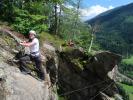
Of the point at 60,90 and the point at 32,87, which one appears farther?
the point at 60,90

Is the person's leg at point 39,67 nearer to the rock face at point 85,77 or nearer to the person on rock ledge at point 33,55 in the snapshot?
the person on rock ledge at point 33,55

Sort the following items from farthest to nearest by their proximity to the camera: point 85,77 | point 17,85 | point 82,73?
point 85,77 → point 82,73 → point 17,85

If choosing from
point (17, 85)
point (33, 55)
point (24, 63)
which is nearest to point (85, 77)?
point (24, 63)

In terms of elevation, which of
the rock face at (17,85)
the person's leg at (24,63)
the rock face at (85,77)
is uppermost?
the person's leg at (24,63)

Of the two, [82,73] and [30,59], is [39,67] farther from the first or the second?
[82,73]

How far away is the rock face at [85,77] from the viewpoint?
5091 cm

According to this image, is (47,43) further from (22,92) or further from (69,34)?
(69,34)

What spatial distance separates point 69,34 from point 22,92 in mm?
59122

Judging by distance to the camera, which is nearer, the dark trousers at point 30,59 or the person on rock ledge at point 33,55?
the person on rock ledge at point 33,55

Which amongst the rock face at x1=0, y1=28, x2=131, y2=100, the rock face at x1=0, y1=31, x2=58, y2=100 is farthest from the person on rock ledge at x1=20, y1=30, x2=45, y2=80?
the rock face at x1=0, y1=28, x2=131, y2=100

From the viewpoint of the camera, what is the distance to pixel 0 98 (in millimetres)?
21203

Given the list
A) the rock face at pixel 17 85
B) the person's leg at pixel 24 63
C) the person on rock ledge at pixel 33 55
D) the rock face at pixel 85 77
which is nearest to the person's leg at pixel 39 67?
the person on rock ledge at pixel 33 55

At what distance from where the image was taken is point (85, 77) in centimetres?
5372

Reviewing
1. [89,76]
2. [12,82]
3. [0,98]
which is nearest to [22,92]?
[12,82]
